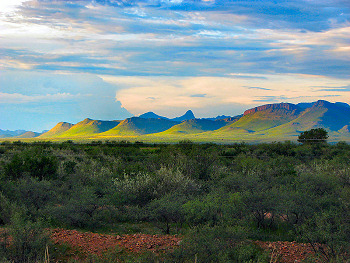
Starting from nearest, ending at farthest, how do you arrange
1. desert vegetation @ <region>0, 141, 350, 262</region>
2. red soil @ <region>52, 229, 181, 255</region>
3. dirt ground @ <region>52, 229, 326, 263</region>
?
desert vegetation @ <region>0, 141, 350, 262</region>, dirt ground @ <region>52, 229, 326, 263</region>, red soil @ <region>52, 229, 181, 255</region>

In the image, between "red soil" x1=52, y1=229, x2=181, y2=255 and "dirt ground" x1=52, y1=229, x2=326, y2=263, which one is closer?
"dirt ground" x1=52, y1=229, x2=326, y2=263

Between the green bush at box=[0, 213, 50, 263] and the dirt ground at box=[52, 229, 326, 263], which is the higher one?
the green bush at box=[0, 213, 50, 263]

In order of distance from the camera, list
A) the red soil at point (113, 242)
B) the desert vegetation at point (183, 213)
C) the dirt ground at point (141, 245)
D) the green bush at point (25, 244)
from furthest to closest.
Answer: the red soil at point (113, 242) < the dirt ground at point (141, 245) < the desert vegetation at point (183, 213) < the green bush at point (25, 244)

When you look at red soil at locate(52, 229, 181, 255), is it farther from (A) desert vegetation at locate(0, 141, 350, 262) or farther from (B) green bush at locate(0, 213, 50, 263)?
(B) green bush at locate(0, 213, 50, 263)

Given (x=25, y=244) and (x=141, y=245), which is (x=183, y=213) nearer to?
(x=141, y=245)

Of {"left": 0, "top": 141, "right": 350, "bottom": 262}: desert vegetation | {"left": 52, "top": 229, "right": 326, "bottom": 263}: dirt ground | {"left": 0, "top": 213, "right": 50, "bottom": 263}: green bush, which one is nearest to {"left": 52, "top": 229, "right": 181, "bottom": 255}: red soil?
{"left": 52, "top": 229, "right": 326, "bottom": 263}: dirt ground

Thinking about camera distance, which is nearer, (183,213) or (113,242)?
(113,242)

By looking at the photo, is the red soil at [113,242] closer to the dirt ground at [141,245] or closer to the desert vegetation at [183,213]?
the dirt ground at [141,245]

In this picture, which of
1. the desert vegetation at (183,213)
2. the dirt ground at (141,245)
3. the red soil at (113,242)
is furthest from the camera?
the red soil at (113,242)

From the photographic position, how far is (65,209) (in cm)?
1445

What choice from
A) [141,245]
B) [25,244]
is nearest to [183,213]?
[141,245]

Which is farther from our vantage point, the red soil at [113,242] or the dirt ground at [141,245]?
the red soil at [113,242]

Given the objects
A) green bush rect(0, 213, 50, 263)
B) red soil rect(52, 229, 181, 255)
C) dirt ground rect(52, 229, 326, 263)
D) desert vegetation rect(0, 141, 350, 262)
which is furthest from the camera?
red soil rect(52, 229, 181, 255)

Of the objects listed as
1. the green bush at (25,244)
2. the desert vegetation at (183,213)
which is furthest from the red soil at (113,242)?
the green bush at (25,244)
